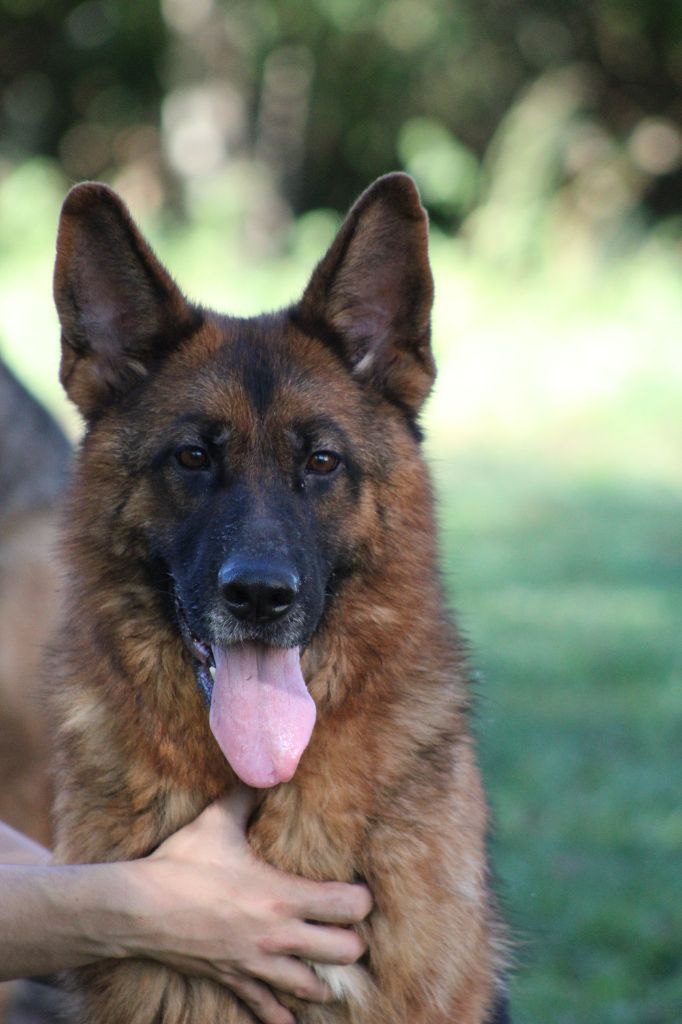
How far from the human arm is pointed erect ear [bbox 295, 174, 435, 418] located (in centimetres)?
126

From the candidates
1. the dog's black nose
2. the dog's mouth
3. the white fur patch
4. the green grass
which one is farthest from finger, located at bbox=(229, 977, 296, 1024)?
A: the green grass

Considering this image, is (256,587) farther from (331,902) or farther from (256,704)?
(331,902)

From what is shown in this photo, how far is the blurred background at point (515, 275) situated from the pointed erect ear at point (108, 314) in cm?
87

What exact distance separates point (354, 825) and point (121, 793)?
554 mm

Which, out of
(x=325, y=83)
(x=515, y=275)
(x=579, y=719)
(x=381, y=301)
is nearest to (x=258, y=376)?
(x=381, y=301)

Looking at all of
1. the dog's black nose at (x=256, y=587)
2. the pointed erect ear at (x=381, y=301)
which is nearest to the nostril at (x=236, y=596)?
the dog's black nose at (x=256, y=587)

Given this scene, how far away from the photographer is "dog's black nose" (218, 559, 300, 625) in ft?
9.46

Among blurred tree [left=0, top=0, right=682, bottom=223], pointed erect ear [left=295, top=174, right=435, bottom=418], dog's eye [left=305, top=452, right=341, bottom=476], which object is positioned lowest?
dog's eye [left=305, top=452, right=341, bottom=476]

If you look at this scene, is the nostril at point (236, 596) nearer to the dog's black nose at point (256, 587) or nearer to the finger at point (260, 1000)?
the dog's black nose at point (256, 587)

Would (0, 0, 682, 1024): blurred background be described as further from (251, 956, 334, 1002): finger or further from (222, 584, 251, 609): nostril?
(251, 956, 334, 1002): finger

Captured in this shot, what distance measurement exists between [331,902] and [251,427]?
1.11m

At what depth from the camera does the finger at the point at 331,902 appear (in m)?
2.96

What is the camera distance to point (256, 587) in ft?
9.45

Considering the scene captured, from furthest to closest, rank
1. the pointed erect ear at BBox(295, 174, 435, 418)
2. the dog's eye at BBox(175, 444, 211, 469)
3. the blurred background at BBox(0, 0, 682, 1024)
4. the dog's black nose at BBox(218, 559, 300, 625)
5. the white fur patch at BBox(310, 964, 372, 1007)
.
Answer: the blurred background at BBox(0, 0, 682, 1024)
the pointed erect ear at BBox(295, 174, 435, 418)
the dog's eye at BBox(175, 444, 211, 469)
the white fur patch at BBox(310, 964, 372, 1007)
the dog's black nose at BBox(218, 559, 300, 625)
